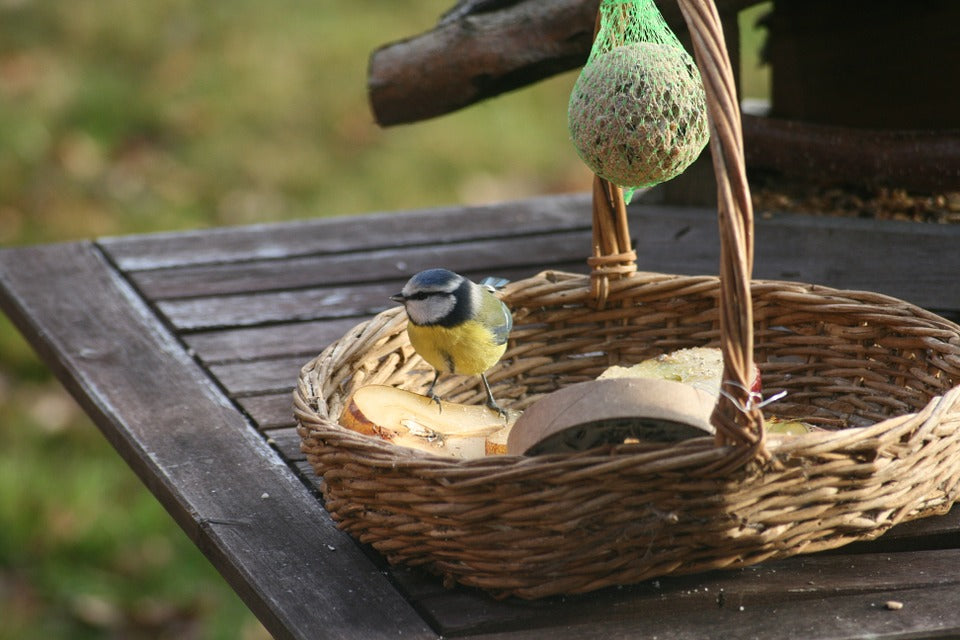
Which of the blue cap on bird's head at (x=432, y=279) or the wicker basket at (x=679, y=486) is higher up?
the blue cap on bird's head at (x=432, y=279)

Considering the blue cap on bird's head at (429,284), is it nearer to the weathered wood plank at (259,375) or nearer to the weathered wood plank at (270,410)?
the weathered wood plank at (270,410)

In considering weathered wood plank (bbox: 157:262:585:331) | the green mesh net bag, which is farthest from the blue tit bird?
weathered wood plank (bbox: 157:262:585:331)

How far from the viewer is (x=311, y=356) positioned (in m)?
2.25

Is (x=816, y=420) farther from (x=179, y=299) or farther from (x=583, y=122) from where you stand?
(x=179, y=299)

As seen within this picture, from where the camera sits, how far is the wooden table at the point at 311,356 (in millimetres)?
1349

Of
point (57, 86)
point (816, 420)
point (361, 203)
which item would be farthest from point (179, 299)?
point (57, 86)

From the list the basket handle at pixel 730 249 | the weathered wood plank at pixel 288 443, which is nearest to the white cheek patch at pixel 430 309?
the weathered wood plank at pixel 288 443

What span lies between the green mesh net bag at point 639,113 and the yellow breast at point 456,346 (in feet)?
0.94

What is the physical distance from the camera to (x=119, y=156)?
4703mm

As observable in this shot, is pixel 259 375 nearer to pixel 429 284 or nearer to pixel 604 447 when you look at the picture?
pixel 429 284

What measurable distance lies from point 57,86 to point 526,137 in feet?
6.12

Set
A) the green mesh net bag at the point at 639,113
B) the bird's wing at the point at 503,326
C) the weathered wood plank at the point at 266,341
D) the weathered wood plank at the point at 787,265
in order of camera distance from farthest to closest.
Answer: the weathered wood plank at the point at 787,265, the weathered wood plank at the point at 266,341, the bird's wing at the point at 503,326, the green mesh net bag at the point at 639,113

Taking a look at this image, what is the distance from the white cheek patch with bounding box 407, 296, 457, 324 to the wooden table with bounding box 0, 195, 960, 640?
275mm

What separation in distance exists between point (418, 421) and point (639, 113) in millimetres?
503
